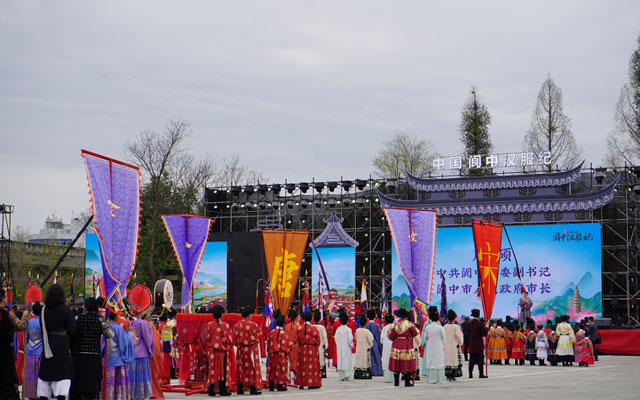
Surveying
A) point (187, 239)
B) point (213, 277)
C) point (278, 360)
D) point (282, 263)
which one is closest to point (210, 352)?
point (278, 360)

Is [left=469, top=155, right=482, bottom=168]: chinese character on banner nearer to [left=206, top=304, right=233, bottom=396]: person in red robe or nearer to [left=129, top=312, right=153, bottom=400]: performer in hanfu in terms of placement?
[left=206, top=304, right=233, bottom=396]: person in red robe

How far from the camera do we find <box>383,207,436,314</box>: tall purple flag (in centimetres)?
1534

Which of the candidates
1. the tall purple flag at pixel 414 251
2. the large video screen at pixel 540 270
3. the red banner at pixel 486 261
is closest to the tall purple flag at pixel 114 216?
the tall purple flag at pixel 414 251

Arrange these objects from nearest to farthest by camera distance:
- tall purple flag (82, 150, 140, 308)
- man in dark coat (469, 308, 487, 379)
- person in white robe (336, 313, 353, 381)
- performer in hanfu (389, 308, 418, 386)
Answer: tall purple flag (82, 150, 140, 308) → performer in hanfu (389, 308, 418, 386) → person in white robe (336, 313, 353, 381) → man in dark coat (469, 308, 487, 379)

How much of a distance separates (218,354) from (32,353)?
9.28 ft

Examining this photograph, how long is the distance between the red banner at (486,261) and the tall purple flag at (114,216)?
23.5 feet

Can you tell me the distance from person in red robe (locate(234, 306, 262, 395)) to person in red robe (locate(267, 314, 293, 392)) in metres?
0.71

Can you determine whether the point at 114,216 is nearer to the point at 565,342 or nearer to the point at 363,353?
the point at 363,353

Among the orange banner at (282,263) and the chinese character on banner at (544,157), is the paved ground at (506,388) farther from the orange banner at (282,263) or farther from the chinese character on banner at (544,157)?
the chinese character on banner at (544,157)

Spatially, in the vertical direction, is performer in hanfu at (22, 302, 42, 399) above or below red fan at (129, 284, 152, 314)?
below

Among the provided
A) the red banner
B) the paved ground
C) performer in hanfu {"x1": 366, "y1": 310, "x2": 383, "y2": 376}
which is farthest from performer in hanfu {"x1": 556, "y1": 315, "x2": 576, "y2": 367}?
performer in hanfu {"x1": 366, "y1": 310, "x2": 383, "y2": 376}

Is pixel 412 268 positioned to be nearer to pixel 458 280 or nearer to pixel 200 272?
pixel 458 280

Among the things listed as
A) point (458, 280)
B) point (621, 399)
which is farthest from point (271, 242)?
point (458, 280)

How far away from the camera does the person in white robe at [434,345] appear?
14383 mm
